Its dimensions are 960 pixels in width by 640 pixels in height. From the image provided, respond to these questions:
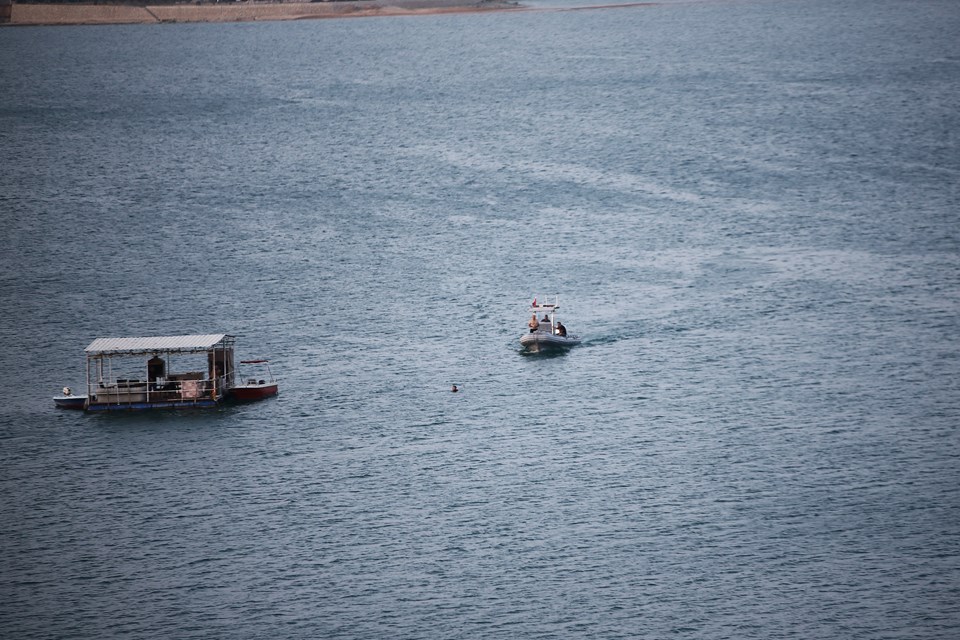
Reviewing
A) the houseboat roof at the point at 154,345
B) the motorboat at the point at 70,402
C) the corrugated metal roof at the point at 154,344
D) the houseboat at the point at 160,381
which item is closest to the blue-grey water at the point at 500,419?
the motorboat at the point at 70,402

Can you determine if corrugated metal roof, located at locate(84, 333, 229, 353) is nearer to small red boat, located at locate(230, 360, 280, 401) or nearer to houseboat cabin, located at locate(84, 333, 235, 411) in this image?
houseboat cabin, located at locate(84, 333, 235, 411)

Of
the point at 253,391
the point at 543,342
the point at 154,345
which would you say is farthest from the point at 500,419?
the point at 154,345

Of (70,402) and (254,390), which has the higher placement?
(254,390)

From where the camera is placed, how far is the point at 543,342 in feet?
368

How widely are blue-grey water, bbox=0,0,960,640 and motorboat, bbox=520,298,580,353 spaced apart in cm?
173

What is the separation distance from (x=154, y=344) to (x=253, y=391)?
843cm

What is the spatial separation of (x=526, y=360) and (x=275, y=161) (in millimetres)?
90049

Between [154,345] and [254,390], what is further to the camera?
[254,390]

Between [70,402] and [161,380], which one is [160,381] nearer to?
[161,380]

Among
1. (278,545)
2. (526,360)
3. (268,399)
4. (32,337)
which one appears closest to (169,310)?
(32,337)

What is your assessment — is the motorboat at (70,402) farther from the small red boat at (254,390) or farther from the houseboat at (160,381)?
the small red boat at (254,390)

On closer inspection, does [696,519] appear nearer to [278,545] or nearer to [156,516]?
[278,545]

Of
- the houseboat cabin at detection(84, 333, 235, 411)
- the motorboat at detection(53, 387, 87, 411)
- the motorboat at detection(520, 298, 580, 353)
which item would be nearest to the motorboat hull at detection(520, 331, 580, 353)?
the motorboat at detection(520, 298, 580, 353)

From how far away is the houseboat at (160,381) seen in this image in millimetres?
100750
